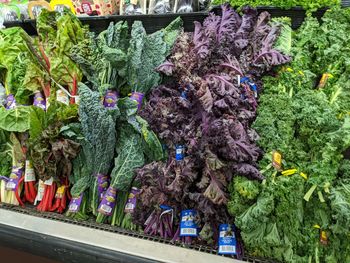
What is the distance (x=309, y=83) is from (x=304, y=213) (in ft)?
2.67

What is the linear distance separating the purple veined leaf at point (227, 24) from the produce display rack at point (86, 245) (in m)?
1.39

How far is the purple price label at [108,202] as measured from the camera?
184 centimetres

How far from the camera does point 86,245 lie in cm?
146

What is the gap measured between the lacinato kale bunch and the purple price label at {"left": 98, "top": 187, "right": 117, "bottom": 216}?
0.20 metres

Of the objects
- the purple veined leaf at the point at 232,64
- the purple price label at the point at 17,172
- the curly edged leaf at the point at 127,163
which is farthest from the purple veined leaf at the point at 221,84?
the purple price label at the point at 17,172

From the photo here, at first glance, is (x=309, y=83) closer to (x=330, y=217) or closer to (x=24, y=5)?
(x=330, y=217)

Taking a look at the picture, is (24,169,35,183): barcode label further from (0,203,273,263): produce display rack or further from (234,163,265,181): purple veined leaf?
(234,163,265,181): purple veined leaf

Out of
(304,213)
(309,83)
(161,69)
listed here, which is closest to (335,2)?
(309,83)

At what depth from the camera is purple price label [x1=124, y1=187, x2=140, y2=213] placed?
6.05 feet

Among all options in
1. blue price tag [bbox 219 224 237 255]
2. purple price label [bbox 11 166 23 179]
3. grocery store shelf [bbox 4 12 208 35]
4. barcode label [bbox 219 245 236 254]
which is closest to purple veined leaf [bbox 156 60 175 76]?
grocery store shelf [bbox 4 12 208 35]

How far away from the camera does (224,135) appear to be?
152cm

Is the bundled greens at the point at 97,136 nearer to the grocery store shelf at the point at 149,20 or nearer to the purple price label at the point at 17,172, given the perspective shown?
the purple price label at the point at 17,172

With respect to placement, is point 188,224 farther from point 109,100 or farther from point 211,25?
point 211,25

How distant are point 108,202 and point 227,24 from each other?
4.93 ft
